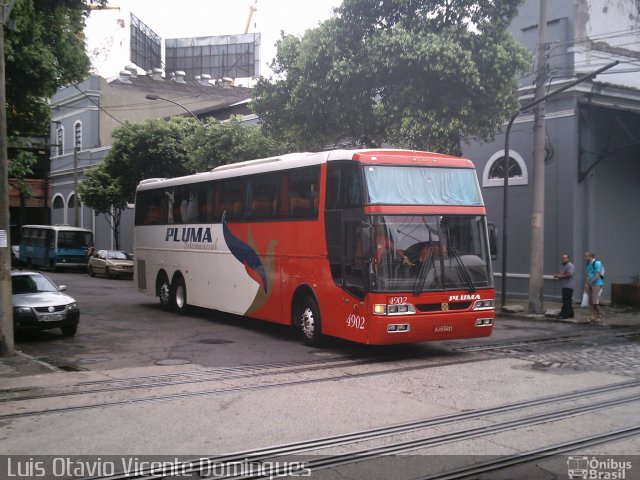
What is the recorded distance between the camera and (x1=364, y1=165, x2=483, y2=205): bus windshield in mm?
11305

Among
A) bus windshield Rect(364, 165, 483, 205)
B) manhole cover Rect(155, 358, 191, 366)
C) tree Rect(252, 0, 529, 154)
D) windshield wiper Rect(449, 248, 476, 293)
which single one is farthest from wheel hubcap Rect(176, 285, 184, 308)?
windshield wiper Rect(449, 248, 476, 293)

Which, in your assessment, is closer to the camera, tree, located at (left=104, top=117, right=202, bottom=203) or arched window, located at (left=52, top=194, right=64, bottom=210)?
tree, located at (left=104, top=117, right=202, bottom=203)

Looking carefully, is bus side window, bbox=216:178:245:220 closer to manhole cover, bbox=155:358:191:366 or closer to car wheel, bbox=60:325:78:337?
car wheel, bbox=60:325:78:337

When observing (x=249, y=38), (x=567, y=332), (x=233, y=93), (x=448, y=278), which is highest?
(x=249, y=38)

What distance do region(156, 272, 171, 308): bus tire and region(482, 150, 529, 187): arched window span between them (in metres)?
11.1

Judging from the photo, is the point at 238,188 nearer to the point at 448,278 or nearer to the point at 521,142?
the point at 448,278

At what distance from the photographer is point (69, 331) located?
14438mm

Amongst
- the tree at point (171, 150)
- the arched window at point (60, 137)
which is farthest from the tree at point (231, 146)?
the arched window at point (60, 137)

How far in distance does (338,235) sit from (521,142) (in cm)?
1244

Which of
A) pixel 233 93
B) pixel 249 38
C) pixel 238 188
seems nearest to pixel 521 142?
pixel 238 188

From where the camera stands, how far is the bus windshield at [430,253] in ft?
36.0

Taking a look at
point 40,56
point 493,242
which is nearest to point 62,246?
point 40,56

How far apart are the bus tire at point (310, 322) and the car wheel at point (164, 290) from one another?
6.83 metres

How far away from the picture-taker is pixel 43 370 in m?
10.7
